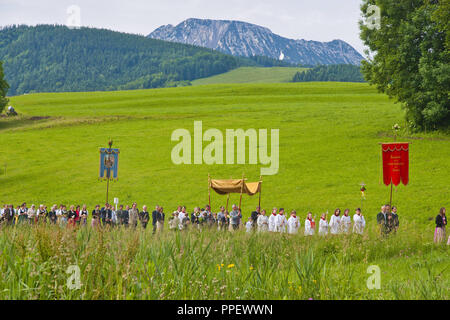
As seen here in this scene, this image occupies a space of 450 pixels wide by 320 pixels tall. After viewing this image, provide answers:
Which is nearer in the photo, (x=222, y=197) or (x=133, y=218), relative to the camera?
(x=133, y=218)

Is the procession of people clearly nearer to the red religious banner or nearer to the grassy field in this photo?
the grassy field

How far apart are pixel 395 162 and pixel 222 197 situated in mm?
14689

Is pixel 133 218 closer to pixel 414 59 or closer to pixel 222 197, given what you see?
pixel 222 197

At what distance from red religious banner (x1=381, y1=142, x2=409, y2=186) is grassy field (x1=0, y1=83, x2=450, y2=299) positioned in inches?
94.3

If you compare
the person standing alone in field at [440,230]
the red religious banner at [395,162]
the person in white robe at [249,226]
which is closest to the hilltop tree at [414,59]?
the red religious banner at [395,162]

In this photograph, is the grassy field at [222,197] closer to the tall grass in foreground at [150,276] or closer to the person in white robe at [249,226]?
the tall grass in foreground at [150,276]

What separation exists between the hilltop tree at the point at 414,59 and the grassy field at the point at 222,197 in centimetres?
327

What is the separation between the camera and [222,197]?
38.6 metres

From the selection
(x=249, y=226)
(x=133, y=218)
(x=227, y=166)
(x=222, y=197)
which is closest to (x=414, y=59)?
(x=227, y=166)

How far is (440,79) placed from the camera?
4009 centimetres

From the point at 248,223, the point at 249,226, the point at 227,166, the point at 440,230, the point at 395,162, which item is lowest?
the point at 248,223

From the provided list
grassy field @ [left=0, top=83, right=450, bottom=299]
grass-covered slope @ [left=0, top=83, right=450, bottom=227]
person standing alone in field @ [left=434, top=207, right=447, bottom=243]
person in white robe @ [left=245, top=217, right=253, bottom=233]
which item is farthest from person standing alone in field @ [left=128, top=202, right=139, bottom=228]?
grass-covered slope @ [left=0, top=83, right=450, bottom=227]
